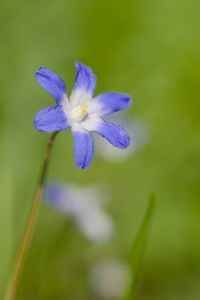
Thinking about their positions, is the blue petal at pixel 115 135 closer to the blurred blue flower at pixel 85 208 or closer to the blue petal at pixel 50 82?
the blue petal at pixel 50 82

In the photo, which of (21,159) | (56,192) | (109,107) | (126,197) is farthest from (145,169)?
(109,107)

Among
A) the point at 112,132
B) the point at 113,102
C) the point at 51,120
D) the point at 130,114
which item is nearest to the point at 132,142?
the point at 130,114

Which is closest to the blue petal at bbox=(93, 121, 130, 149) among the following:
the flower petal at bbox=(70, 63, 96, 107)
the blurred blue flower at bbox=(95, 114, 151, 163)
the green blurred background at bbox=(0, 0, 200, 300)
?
the flower petal at bbox=(70, 63, 96, 107)

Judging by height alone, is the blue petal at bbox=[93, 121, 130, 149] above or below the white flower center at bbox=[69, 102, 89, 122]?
below

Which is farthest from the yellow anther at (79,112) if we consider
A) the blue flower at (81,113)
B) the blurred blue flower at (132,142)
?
the blurred blue flower at (132,142)

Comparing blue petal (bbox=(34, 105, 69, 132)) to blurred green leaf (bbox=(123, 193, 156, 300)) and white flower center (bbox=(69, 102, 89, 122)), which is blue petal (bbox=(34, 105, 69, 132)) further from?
blurred green leaf (bbox=(123, 193, 156, 300))

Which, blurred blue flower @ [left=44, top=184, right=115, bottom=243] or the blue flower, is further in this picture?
blurred blue flower @ [left=44, top=184, right=115, bottom=243]

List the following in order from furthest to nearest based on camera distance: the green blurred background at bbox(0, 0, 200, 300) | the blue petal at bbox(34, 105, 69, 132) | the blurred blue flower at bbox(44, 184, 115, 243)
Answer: the green blurred background at bbox(0, 0, 200, 300)
the blurred blue flower at bbox(44, 184, 115, 243)
the blue petal at bbox(34, 105, 69, 132)

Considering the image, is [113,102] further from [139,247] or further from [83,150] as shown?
[139,247]

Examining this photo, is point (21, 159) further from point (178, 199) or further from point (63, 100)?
point (63, 100)
